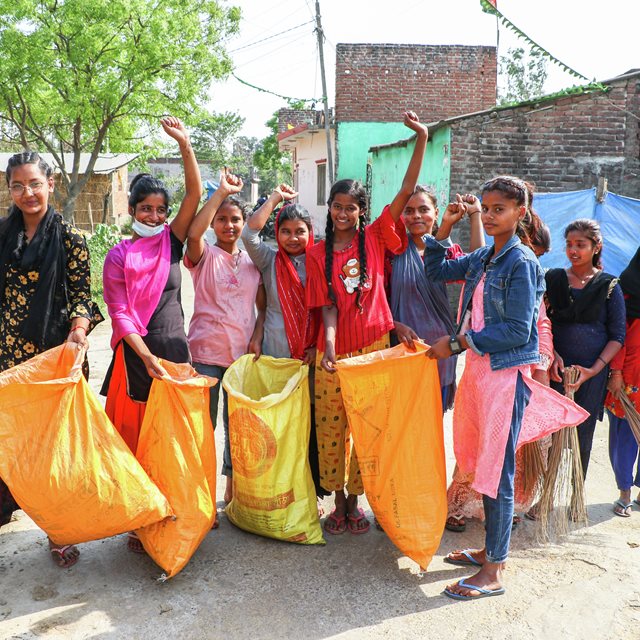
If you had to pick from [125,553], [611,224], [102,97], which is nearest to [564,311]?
[125,553]

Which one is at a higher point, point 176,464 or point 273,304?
point 273,304

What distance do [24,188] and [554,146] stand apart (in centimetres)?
690

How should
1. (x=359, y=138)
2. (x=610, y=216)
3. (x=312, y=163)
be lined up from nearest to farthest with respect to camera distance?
1. (x=610, y=216)
2. (x=359, y=138)
3. (x=312, y=163)

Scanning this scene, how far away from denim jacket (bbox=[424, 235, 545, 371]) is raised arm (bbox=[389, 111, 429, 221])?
491 mm

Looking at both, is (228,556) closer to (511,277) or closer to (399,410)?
(399,410)

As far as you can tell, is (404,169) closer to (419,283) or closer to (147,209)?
(419,283)

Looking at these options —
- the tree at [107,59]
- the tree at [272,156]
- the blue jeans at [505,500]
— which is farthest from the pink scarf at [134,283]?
the tree at [272,156]

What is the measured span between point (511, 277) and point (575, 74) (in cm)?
570

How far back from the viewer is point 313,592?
269 cm

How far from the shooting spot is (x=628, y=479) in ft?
11.5

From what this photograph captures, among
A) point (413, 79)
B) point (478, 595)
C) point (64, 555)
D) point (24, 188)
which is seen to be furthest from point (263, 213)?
point (413, 79)

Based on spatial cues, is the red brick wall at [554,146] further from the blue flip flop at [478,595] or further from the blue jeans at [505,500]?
the blue flip flop at [478,595]

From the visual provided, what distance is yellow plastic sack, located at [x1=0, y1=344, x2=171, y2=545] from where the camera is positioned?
2566mm

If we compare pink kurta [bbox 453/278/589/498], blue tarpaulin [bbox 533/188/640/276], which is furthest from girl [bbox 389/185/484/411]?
blue tarpaulin [bbox 533/188/640/276]
